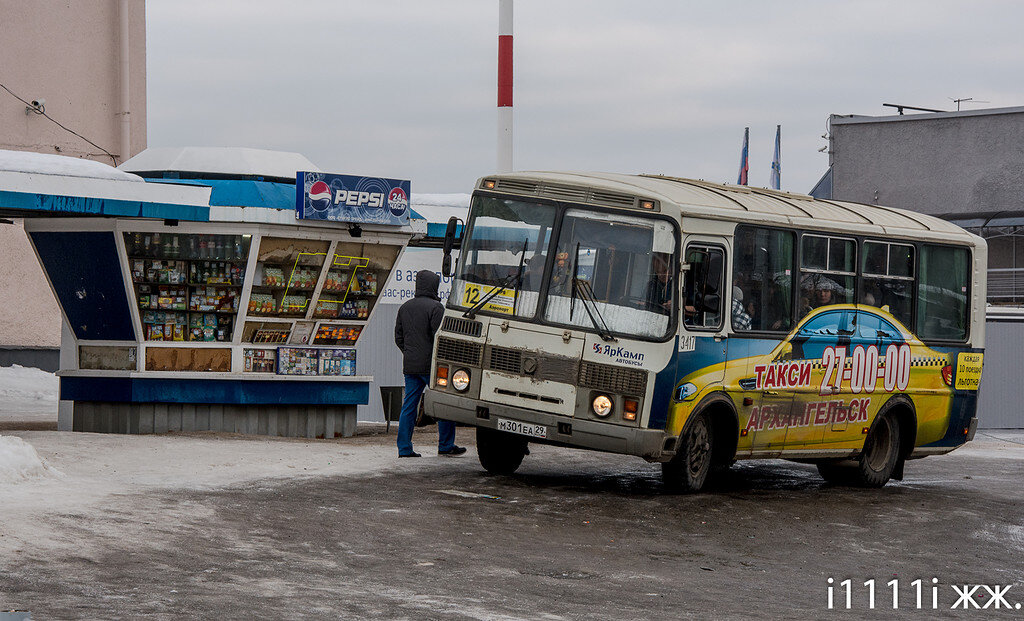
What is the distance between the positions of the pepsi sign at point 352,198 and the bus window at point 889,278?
610 cm

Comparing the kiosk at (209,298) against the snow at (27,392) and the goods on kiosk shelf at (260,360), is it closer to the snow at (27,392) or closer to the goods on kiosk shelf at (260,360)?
the goods on kiosk shelf at (260,360)

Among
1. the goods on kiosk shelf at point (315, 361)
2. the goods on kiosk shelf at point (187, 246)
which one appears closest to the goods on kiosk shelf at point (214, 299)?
the goods on kiosk shelf at point (187, 246)

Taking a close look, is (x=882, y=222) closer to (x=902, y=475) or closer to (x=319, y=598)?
(x=902, y=475)

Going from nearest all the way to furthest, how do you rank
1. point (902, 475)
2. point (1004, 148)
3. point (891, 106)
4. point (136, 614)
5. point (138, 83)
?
point (136, 614)
point (902, 475)
point (138, 83)
point (1004, 148)
point (891, 106)

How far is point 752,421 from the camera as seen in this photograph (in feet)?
43.1

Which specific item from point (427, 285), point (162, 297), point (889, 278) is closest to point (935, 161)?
point (889, 278)

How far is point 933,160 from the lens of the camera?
1654 inches

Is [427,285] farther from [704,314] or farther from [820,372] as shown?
[820,372]

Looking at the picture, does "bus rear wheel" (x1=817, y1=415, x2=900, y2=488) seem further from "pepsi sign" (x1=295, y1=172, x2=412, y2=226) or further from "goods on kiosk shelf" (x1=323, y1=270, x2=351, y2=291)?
"goods on kiosk shelf" (x1=323, y1=270, x2=351, y2=291)

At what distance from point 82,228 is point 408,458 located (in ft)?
16.1

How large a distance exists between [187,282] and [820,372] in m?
7.63

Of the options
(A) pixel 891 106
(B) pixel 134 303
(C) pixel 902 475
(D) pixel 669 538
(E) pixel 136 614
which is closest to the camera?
(E) pixel 136 614

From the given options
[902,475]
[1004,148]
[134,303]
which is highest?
[1004,148]

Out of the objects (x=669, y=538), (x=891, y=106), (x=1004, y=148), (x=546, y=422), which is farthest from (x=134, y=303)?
(x=891, y=106)
